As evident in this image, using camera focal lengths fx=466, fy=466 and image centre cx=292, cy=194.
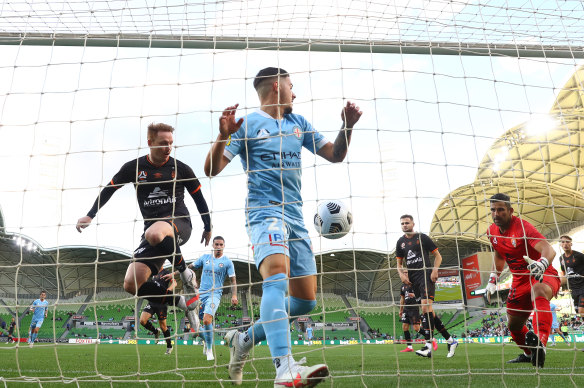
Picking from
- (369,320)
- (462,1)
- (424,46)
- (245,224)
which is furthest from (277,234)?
(369,320)

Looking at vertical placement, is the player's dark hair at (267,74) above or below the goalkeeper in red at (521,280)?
above

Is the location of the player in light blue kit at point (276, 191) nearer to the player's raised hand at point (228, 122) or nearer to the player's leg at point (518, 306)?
the player's raised hand at point (228, 122)

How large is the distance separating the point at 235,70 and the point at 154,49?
1.41 metres

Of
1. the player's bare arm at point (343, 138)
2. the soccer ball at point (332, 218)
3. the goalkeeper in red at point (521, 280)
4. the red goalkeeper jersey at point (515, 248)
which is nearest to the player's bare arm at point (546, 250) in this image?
the goalkeeper in red at point (521, 280)

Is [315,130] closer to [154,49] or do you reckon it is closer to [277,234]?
[277,234]

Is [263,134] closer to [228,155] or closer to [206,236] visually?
[228,155]

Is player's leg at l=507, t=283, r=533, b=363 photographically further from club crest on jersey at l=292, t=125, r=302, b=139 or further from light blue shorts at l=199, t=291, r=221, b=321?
light blue shorts at l=199, t=291, r=221, b=321

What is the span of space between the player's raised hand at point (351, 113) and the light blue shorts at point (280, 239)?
2.68ft

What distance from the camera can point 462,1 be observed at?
5.02 meters

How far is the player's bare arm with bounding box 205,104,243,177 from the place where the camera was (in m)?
2.91

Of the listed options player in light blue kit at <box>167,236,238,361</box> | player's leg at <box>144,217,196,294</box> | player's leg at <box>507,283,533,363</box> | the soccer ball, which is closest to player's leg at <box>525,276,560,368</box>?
player's leg at <box>507,283,533,363</box>

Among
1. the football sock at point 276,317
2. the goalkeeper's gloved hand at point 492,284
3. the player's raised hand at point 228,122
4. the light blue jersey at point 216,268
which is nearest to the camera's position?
the football sock at point 276,317

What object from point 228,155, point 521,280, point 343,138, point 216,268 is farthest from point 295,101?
point 216,268

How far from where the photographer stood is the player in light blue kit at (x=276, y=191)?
293 cm
